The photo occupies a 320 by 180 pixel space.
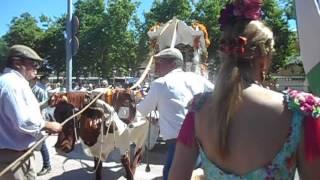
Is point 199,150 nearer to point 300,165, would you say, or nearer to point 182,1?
point 300,165

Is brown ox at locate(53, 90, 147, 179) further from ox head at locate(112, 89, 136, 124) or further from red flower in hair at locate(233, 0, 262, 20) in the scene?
red flower in hair at locate(233, 0, 262, 20)

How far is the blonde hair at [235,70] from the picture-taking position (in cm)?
185

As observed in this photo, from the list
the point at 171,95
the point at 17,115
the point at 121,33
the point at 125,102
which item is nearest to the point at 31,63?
the point at 17,115

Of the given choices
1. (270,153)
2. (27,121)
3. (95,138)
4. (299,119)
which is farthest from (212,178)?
(95,138)

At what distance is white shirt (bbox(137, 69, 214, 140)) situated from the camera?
4.93m

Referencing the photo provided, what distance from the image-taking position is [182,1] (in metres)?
34.3

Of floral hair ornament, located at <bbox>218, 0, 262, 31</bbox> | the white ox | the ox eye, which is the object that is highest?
floral hair ornament, located at <bbox>218, 0, 262, 31</bbox>

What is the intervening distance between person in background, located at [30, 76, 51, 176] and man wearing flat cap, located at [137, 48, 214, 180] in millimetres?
2704

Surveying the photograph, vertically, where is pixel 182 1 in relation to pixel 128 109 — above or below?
above

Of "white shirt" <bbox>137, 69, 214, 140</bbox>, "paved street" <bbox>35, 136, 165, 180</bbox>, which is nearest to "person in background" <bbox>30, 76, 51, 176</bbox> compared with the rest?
"paved street" <bbox>35, 136, 165, 180</bbox>

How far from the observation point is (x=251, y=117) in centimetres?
184

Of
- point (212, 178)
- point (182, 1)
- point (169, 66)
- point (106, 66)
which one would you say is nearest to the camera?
point (212, 178)

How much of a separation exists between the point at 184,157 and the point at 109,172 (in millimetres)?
6496

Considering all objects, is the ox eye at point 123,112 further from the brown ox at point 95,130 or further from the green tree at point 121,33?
the green tree at point 121,33
